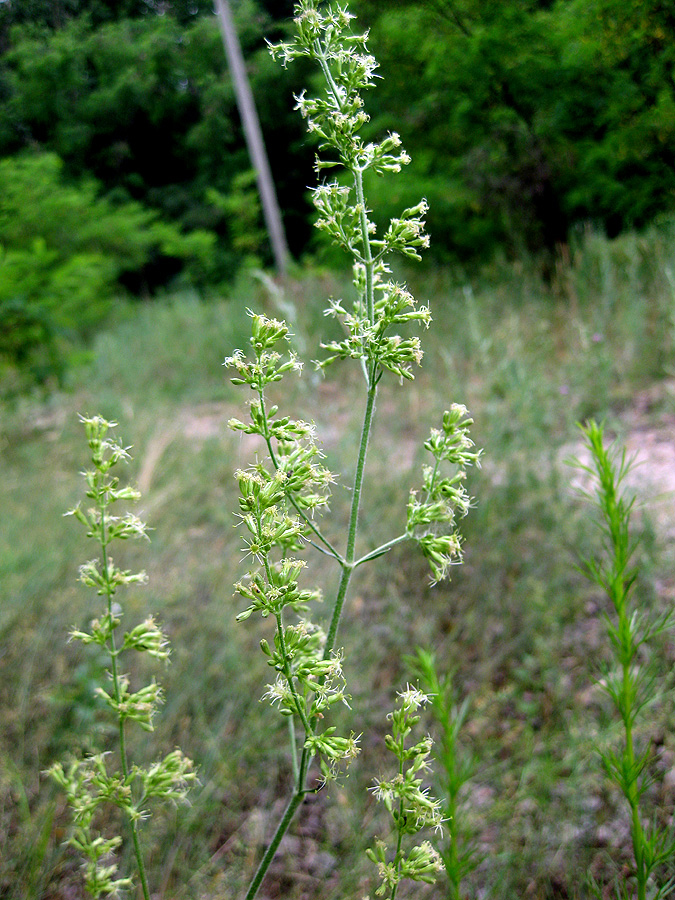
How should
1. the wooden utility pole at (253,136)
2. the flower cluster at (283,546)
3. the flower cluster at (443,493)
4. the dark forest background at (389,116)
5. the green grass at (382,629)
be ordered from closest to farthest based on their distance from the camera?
the flower cluster at (283,546), the flower cluster at (443,493), the green grass at (382,629), the dark forest background at (389,116), the wooden utility pole at (253,136)

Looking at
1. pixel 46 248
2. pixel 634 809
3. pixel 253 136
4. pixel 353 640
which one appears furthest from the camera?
pixel 253 136

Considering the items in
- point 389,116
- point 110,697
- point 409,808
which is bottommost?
point 409,808

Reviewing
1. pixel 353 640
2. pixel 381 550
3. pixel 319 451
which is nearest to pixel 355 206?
pixel 319 451

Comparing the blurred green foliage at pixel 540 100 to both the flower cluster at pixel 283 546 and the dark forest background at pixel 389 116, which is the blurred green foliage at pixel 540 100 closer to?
the dark forest background at pixel 389 116

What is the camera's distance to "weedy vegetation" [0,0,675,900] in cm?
75

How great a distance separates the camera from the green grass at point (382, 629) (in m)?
1.52

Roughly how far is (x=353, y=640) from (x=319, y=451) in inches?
62.6

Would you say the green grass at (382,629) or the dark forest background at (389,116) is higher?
the dark forest background at (389,116)

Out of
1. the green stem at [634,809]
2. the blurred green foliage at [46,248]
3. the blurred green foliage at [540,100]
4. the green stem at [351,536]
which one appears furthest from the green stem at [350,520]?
the blurred green foliage at [46,248]

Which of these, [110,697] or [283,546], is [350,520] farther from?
[110,697]

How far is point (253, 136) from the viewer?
18.5 feet

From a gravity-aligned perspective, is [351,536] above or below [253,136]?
below

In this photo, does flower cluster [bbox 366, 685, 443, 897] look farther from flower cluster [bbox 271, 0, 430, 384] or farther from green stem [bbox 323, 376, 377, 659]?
flower cluster [bbox 271, 0, 430, 384]

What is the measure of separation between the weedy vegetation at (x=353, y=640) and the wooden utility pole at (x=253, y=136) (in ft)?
7.52
